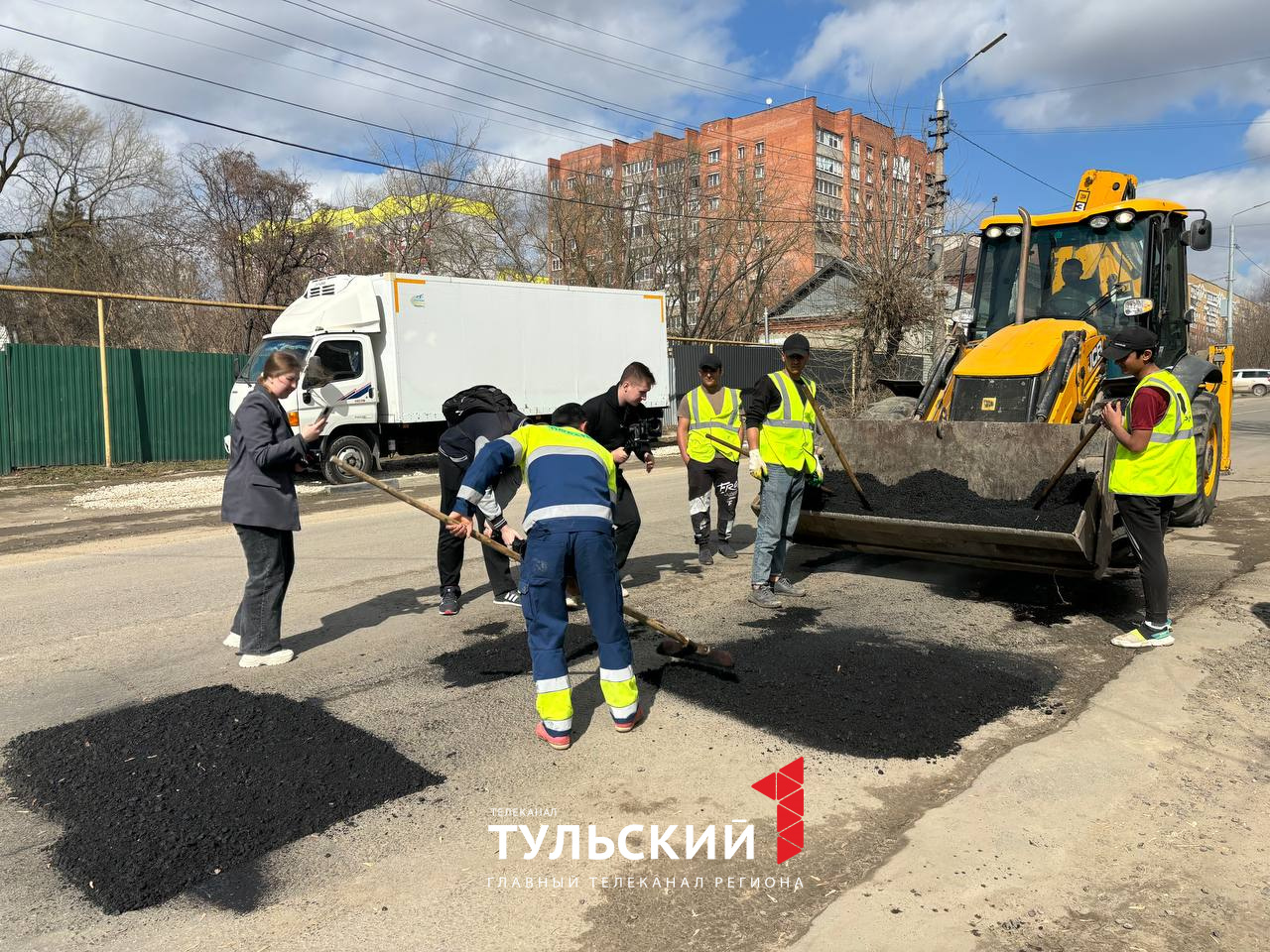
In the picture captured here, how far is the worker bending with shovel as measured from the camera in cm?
391

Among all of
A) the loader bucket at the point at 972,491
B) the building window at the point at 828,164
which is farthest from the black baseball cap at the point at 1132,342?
the building window at the point at 828,164

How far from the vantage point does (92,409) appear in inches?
611

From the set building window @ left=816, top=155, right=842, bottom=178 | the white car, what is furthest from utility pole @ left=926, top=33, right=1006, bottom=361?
building window @ left=816, top=155, right=842, bottom=178

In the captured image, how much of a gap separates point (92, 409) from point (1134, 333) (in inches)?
641

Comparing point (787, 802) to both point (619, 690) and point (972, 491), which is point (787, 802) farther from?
point (972, 491)

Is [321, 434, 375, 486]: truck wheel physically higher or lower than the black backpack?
lower

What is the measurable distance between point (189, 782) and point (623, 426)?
3579mm

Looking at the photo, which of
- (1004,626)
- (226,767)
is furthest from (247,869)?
(1004,626)

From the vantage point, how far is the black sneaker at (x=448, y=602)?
20.0 ft

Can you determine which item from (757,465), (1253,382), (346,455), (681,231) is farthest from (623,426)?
(1253,382)

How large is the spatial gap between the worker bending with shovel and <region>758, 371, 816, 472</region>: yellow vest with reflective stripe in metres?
2.27

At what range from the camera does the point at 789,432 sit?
6.08 m

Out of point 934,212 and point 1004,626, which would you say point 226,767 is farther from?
point 934,212

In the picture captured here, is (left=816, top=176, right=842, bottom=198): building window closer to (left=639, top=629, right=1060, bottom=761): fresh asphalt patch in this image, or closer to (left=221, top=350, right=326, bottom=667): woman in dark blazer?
(left=639, top=629, right=1060, bottom=761): fresh asphalt patch
